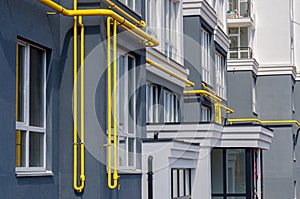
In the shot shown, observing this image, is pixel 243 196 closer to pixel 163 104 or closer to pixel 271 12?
pixel 163 104

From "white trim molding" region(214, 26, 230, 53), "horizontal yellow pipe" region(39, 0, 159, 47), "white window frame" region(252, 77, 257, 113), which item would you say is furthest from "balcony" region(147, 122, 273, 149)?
"white window frame" region(252, 77, 257, 113)

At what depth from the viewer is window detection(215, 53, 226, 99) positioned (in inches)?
1116

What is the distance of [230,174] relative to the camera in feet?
85.5

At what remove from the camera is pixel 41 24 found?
34.3ft

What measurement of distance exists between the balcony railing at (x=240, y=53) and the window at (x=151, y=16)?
18.5 m

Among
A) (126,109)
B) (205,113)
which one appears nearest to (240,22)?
(205,113)

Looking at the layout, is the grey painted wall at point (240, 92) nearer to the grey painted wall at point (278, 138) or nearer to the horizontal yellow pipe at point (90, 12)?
the grey painted wall at point (278, 138)

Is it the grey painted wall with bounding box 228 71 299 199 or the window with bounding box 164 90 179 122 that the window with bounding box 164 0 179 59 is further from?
the grey painted wall with bounding box 228 71 299 199

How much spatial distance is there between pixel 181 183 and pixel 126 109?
711cm

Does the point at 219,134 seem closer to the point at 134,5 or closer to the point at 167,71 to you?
the point at 167,71

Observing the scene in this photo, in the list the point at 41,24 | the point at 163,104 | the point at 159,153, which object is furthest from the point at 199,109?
the point at 41,24

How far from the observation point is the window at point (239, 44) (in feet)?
124

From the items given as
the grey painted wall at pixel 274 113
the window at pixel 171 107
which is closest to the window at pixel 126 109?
the window at pixel 171 107

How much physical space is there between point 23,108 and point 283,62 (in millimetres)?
30670
